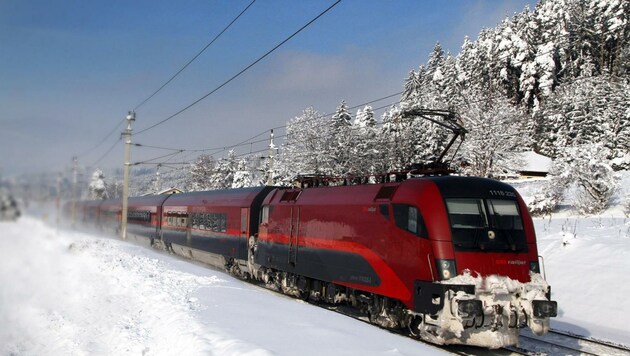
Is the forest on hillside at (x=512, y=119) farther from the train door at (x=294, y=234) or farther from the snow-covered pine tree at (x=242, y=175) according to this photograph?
the train door at (x=294, y=234)

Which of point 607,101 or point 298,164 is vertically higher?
point 607,101

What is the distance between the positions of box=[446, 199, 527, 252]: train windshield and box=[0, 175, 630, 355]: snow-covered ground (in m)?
2.15

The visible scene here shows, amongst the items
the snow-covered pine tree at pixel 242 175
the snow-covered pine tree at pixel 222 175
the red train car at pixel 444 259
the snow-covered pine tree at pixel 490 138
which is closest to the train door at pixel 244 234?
the red train car at pixel 444 259

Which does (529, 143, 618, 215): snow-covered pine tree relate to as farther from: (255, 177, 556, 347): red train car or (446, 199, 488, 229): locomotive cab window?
(446, 199, 488, 229): locomotive cab window

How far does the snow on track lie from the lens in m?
8.16

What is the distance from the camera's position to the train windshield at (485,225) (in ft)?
32.9

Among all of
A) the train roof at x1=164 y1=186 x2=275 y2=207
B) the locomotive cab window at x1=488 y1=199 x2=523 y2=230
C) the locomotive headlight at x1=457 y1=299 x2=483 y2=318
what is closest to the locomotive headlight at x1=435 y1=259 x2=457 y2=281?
the locomotive headlight at x1=457 y1=299 x2=483 y2=318

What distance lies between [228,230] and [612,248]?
14.6 meters

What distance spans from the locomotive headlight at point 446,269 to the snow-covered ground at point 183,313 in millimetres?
1325

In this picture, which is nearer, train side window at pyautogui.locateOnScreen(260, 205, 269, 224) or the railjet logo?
the railjet logo

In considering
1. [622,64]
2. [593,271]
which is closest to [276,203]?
[593,271]

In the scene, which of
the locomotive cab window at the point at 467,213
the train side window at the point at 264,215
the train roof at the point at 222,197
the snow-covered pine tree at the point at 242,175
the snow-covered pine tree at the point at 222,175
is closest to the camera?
the locomotive cab window at the point at 467,213

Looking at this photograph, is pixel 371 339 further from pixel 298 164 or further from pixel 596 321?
pixel 298 164

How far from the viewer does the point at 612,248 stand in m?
18.3
